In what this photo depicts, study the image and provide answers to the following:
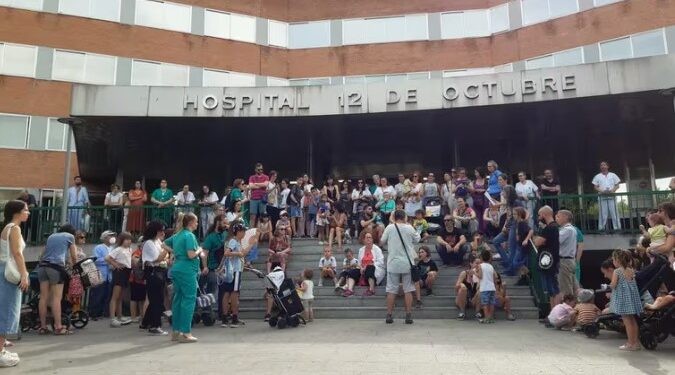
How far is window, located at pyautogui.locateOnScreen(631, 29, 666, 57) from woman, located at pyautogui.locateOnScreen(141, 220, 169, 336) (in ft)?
69.6

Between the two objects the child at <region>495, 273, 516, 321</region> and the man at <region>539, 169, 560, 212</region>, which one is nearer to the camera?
the child at <region>495, 273, 516, 321</region>

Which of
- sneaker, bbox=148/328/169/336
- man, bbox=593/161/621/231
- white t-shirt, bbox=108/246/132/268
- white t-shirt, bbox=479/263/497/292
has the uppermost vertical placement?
man, bbox=593/161/621/231

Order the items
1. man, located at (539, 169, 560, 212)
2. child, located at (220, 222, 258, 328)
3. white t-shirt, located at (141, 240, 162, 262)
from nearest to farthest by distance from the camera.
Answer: white t-shirt, located at (141, 240, 162, 262), child, located at (220, 222, 258, 328), man, located at (539, 169, 560, 212)

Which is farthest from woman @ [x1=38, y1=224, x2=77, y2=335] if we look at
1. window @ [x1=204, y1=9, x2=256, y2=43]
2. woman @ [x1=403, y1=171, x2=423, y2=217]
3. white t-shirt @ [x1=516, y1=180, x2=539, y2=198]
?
window @ [x1=204, y1=9, x2=256, y2=43]

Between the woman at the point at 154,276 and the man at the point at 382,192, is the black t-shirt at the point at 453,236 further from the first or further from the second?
the woman at the point at 154,276

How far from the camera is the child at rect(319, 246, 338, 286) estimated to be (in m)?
11.0

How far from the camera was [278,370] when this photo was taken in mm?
5602

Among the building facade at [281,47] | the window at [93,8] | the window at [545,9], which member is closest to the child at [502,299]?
the building facade at [281,47]

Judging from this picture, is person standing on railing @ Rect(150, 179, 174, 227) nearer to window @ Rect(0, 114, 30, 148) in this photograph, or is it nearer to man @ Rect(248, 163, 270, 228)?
man @ Rect(248, 163, 270, 228)

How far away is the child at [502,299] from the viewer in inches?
370

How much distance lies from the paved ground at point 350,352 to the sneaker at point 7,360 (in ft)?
0.32

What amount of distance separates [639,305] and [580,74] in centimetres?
818

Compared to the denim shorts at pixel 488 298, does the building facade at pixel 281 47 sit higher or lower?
higher

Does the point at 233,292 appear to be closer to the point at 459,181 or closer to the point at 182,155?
the point at 459,181
